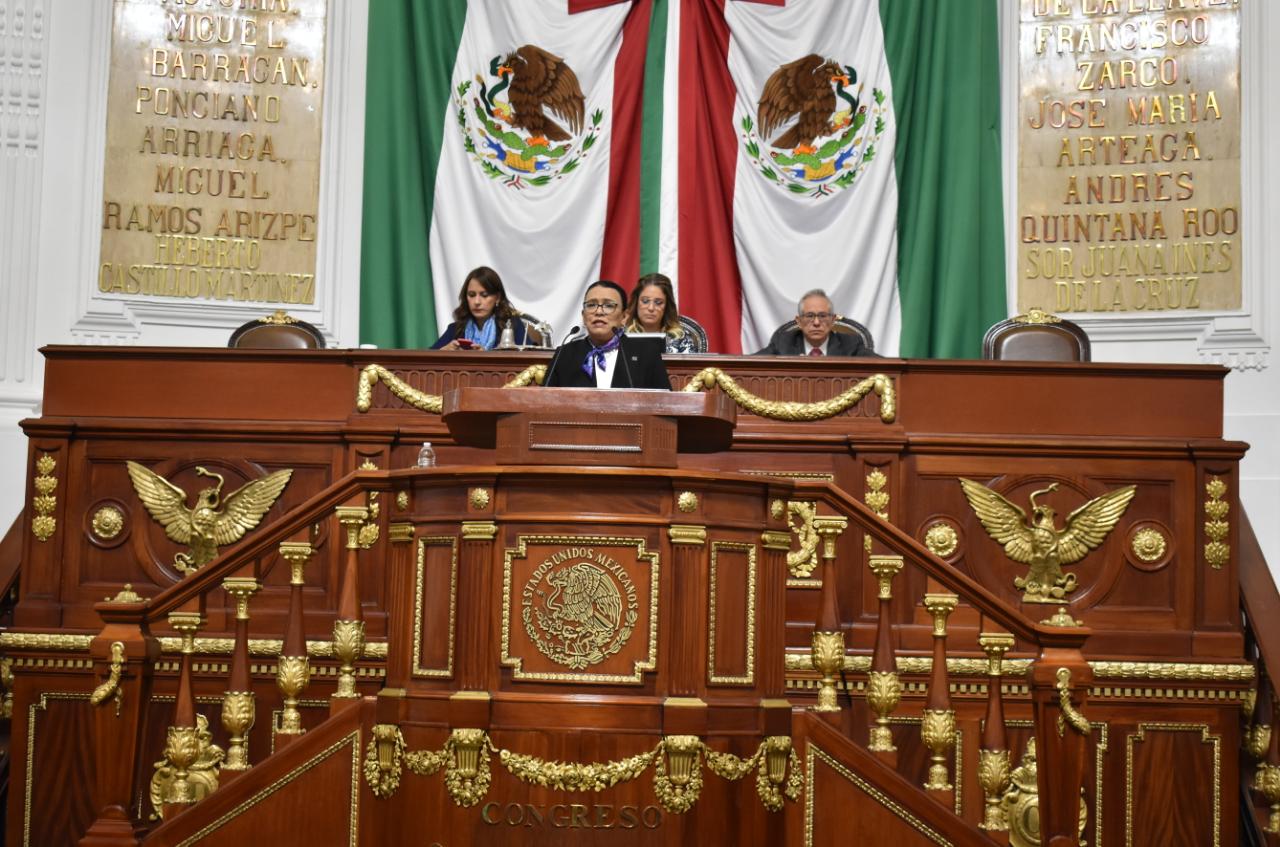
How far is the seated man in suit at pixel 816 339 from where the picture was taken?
26.5 feet

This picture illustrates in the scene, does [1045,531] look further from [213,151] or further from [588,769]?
[213,151]

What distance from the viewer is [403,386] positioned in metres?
6.96

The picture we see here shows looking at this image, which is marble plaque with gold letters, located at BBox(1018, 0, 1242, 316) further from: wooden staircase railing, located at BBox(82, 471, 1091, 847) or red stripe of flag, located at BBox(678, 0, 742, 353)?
wooden staircase railing, located at BBox(82, 471, 1091, 847)

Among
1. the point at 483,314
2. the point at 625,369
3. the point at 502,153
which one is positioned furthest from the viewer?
the point at 502,153

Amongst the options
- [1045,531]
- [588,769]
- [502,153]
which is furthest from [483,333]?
[588,769]

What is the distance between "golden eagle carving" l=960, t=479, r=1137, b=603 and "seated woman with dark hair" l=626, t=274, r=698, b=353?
1.88 metres

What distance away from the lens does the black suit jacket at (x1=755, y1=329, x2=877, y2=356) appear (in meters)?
8.09

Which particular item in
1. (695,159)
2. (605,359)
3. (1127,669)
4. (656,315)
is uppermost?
(695,159)

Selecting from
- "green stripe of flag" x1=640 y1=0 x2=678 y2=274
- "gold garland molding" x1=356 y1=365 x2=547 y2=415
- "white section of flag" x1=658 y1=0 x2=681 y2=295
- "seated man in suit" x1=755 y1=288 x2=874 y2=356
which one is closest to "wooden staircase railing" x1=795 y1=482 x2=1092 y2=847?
"gold garland molding" x1=356 y1=365 x2=547 y2=415

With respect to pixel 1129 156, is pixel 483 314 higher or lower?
lower

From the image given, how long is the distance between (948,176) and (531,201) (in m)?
2.58

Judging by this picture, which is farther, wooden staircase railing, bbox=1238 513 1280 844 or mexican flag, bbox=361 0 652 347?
mexican flag, bbox=361 0 652 347

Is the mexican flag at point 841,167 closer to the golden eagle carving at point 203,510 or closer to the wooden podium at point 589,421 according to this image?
the golden eagle carving at point 203,510

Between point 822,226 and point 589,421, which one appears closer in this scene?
point 589,421
